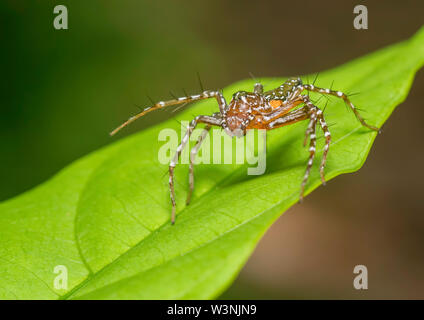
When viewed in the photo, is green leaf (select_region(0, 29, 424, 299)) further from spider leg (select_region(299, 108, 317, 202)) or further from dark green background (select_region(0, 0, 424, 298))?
dark green background (select_region(0, 0, 424, 298))

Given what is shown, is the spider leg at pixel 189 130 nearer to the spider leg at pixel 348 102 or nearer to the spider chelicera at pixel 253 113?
the spider chelicera at pixel 253 113

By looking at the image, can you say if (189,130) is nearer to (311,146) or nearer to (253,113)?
(253,113)

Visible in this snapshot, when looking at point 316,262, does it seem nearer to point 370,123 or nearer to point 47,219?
point 370,123

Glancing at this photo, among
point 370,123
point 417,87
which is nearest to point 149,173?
point 370,123

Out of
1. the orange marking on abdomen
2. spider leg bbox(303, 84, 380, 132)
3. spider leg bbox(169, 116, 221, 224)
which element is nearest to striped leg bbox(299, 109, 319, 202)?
spider leg bbox(303, 84, 380, 132)

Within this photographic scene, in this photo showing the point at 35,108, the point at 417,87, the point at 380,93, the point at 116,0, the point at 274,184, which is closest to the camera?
the point at 274,184

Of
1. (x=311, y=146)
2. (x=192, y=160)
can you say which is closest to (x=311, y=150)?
(x=311, y=146)
